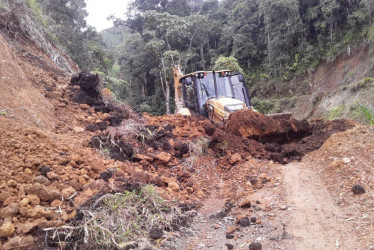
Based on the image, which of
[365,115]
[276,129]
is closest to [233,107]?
[276,129]

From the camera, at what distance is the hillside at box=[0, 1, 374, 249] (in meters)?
2.94

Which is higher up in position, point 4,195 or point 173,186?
point 4,195

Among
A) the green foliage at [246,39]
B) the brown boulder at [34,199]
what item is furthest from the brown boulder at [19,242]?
the green foliage at [246,39]

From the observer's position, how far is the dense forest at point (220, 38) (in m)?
21.1

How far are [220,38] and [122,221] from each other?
29.1m

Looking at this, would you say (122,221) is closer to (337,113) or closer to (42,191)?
(42,191)

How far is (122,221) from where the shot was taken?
3.08 m

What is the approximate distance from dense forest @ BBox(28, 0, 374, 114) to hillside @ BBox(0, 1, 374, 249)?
12.2 metres

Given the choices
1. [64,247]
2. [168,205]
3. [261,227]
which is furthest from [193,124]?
[64,247]

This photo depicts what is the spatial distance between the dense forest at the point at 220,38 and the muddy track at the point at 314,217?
49.8 feet

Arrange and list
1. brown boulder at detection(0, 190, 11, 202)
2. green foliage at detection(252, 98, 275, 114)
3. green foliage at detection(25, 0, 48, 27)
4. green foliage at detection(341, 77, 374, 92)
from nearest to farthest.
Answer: brown boulder at detection(0, 190, 11, 202)
green foliage at detection(25, 0, 48, 27)
green foliage at detection(341, 77, 374, 92)
green foliage at detection(252, 98, 275, 114)

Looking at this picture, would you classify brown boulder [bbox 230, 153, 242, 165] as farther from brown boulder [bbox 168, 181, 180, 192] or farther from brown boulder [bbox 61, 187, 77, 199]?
brown boulder [bbox 61, 187, 77, 199]

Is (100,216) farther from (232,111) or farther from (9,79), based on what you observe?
(232,111)

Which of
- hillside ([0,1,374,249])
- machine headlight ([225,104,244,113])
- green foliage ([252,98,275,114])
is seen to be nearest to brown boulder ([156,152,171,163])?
hillside ([0,1,374,249])
